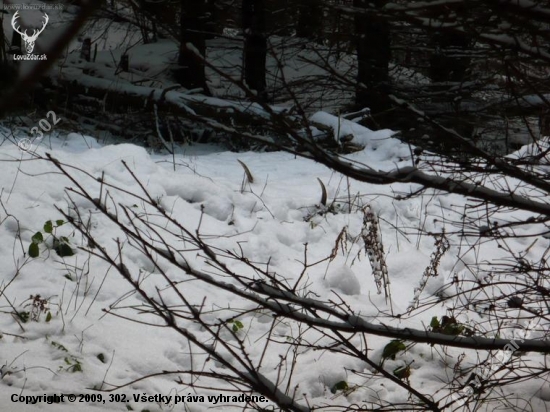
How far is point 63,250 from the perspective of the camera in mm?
4070

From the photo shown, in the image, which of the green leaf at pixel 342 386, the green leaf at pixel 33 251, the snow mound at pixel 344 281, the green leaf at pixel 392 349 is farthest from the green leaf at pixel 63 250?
the green leaf at pixel 392 349

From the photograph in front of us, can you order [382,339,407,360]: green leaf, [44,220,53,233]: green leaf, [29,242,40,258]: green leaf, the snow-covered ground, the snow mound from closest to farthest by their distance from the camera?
the snow-covered ground → [382,339,407,360]: green leaf → [29,242,40,258]: green leaf → [44,220,53,233]: green leaf → the snow mound

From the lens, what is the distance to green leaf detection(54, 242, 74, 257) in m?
4.06

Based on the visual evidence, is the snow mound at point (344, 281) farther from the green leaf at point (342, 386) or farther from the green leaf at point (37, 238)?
the green leaf at point (37, 238)

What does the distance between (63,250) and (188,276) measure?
0.82 metres

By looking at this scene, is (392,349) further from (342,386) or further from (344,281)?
(344,281)

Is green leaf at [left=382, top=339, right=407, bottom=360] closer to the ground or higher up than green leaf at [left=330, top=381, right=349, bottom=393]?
higher up

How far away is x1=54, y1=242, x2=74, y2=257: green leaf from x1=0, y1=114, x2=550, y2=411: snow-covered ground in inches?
1.7

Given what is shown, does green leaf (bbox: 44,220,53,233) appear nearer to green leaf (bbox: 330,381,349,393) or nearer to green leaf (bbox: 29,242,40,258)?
green leaf (bbox: 29,242,40,258)

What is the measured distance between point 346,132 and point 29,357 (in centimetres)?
535

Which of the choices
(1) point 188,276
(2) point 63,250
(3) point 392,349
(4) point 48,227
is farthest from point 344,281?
(4) point 48,227

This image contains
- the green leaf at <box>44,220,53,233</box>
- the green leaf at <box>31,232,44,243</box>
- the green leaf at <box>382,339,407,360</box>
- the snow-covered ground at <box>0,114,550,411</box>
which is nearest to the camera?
the snow-covered ground at <box>0,114,550,411</box>

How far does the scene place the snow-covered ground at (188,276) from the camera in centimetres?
300

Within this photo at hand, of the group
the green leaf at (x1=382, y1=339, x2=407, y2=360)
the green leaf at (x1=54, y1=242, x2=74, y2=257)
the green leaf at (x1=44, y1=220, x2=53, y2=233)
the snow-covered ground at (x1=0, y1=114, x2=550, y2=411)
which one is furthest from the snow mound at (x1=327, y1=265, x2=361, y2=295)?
the green leaf at (x1=44, y1=220, x2=53, y2=233)
